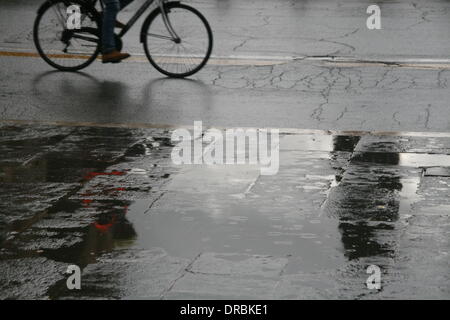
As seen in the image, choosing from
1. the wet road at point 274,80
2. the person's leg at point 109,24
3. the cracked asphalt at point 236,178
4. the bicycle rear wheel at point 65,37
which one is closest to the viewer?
the cracked asphalt at point 236,178

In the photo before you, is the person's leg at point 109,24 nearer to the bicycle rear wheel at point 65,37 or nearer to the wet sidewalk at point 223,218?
the bicycle rear wheel at point 65,37

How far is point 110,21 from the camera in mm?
11656

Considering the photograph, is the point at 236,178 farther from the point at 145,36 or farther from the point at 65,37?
the point at 65,37

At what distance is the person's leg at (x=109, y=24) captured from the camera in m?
11.6

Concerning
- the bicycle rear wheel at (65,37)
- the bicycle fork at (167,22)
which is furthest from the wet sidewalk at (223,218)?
the bicycle rear wheel at (65,37)

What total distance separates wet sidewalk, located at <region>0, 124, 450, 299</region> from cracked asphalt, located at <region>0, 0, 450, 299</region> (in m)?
0.02

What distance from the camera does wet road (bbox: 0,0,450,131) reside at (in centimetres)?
1000

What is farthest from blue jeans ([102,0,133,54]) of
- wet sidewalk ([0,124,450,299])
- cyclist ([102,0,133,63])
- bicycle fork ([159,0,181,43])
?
wet sidewalk ([0,124,450,299])

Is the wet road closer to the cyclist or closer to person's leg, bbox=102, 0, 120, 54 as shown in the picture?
the cyclist

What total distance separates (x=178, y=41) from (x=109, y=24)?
804mm

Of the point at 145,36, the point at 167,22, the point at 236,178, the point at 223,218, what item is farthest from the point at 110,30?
the point at 223,218

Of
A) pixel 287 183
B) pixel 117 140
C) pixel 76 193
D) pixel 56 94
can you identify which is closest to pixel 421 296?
pixel 287 183

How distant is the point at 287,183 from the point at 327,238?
1284mm
